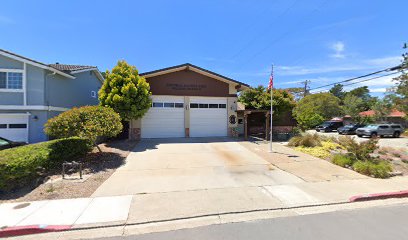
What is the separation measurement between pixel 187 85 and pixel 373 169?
44.1ft

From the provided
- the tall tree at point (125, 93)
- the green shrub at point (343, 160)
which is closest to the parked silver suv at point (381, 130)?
the green shrub at point (343, 160)

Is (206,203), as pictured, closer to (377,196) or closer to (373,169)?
(377,196)

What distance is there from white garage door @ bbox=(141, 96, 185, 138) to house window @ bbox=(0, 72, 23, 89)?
787 centimetres

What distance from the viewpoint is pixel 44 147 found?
817cm

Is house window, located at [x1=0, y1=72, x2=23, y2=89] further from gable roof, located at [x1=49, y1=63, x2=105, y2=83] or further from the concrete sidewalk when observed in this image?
the concrete sidewalk

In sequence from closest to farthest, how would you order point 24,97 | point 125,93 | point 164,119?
point 24,97 → point 125,93 → point 164,119

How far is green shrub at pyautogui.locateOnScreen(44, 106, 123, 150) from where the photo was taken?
8.95 metres

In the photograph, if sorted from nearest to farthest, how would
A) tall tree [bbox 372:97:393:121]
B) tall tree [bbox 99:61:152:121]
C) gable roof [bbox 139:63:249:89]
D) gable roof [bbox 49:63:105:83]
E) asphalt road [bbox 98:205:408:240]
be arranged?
asphalt road [bbox 98:205:408:240]
tall tree [bbox 99:61:152:121]
gable roof [bbox 49:63:105:83]
gable roof [bbox 139:63:249:89]
tall tree [bbox 372:97:393:121]

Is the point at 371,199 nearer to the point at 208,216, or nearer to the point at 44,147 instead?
the point at 208,216

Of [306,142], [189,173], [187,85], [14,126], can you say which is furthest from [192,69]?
[14,126]

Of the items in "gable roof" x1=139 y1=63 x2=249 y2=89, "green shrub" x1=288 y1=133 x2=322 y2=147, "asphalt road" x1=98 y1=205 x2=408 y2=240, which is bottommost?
"asphalt road" x1=98 y1=205 x2=408 y2=240

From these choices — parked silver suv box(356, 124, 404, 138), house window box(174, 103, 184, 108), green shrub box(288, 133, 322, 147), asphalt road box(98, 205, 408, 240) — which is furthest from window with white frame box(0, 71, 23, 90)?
parked silver suv box(356, 124, 404, 138)

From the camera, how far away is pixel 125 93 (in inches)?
553

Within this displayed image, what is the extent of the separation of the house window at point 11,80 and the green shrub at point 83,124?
6910mm
